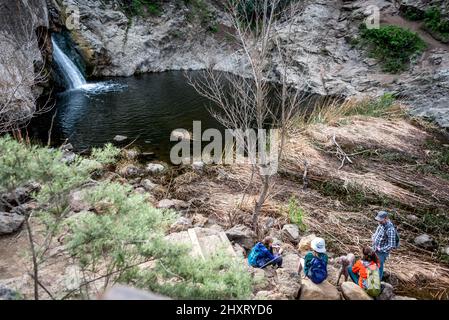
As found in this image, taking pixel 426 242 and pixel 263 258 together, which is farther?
pixel 426 242

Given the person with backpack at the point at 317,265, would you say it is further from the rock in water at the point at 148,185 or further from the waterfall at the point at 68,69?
the waterfall at the point at 68,69

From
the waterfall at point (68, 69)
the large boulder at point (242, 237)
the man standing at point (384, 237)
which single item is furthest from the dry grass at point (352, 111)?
the waterfall at point (68, 69)

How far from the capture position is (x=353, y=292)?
493 cm

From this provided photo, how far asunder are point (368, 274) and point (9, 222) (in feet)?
18.6

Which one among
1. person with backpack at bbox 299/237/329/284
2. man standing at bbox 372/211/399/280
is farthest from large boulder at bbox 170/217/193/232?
man standing at bbox 372/211/399/280

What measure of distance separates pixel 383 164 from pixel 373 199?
2220mm

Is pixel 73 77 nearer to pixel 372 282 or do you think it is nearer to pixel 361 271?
pixel 361 271

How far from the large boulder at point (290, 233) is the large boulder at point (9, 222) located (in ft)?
15.4

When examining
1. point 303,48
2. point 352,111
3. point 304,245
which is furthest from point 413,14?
point 304,245

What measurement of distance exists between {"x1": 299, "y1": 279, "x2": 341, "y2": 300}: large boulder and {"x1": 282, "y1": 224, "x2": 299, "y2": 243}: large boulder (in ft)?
6.25

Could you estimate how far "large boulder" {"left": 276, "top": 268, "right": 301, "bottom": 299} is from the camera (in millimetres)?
4826

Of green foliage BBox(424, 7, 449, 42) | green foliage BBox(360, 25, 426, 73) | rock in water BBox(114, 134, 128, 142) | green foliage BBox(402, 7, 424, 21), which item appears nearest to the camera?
rock in water BBox(114, 134, 128, 142)

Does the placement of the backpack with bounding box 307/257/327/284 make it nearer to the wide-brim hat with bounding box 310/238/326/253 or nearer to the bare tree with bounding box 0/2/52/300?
the wide-brim hat with bounding box 310/238/326/253

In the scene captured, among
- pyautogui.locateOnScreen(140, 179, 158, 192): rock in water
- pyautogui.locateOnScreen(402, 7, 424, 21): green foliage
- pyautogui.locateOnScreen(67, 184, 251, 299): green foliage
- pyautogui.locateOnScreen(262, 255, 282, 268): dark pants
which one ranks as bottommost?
pyautogui.locateOnScreen(262, 255, 282, 268): dark pants
